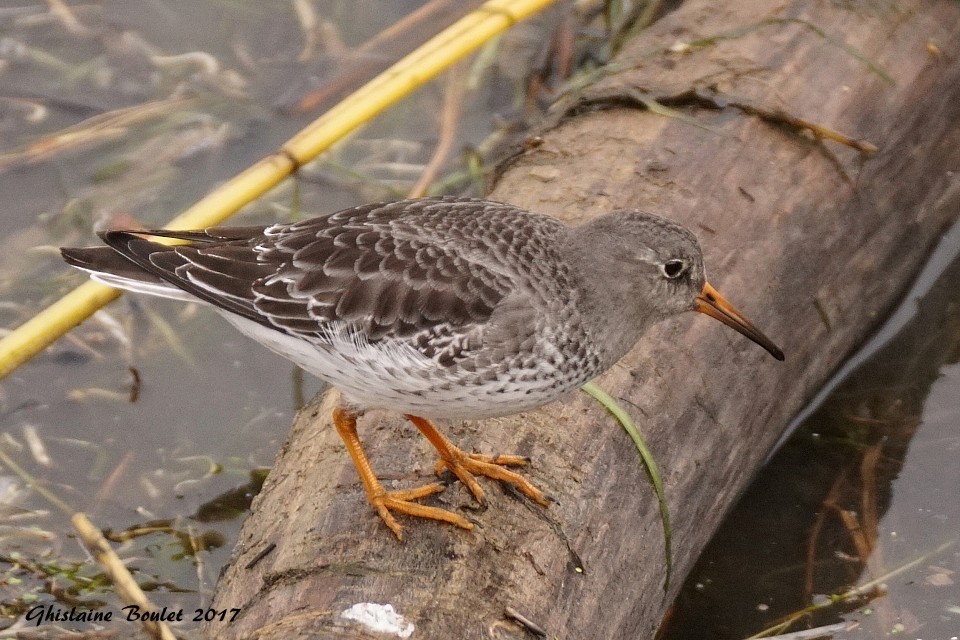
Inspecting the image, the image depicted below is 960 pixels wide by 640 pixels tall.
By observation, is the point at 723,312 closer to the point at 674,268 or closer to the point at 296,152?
the point at 674,268

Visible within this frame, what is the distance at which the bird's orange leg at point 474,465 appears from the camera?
17.5 ft

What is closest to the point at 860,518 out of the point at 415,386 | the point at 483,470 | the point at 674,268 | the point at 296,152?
the point at 674,268

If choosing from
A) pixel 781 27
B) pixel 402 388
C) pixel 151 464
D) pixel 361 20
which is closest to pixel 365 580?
pixel 402 388

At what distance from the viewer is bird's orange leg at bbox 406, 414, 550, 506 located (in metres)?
5.33

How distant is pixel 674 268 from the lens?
5660 mm

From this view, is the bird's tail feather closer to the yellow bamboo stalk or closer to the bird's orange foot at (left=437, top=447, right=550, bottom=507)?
the yellow bamboo stalk

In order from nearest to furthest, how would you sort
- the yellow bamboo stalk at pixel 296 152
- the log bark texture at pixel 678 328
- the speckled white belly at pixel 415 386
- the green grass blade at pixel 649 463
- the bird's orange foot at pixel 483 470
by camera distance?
the log bark texture at pixel 678 328 → the speckled white belly at pixel 415 386 → the bird's orange foot at pixel 483 470 → the green grass blade at pixel 649 463 → the yellow bamboo stalk at pixel 296 152

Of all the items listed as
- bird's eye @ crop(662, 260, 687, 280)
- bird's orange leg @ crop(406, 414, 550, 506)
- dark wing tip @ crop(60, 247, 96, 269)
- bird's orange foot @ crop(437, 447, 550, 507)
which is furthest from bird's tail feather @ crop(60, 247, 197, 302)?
bird's eye @ crop(662, 260, 687, 280)

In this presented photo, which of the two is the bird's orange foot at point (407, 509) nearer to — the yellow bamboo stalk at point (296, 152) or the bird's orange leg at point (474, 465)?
the bird's orange leg at point (474, 465)

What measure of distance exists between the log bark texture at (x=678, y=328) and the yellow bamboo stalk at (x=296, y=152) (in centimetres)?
95

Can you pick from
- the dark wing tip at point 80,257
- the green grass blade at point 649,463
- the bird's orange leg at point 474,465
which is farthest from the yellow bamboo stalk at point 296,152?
the green grass blade at point 649,463

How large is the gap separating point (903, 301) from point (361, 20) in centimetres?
543

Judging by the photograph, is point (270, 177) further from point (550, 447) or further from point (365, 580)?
point (365, 580)

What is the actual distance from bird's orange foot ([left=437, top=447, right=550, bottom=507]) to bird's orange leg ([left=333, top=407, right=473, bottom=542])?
124 millimetres
